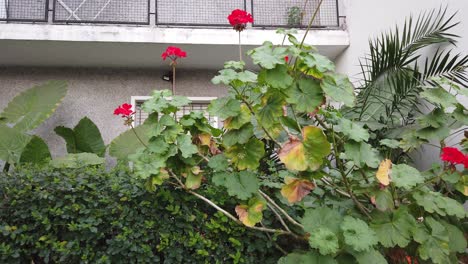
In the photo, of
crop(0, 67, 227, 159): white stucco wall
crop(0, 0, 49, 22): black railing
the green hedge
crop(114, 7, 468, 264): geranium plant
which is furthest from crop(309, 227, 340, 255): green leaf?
crop(0, 0, 49, 22): black railing

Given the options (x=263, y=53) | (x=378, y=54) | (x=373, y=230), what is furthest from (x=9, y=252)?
(x=378, y=54)

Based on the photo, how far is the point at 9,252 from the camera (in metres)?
3.01

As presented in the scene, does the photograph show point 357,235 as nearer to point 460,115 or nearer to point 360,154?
point 360,154

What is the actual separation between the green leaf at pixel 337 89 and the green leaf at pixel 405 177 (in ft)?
2.26

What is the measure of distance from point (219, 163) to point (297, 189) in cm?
65

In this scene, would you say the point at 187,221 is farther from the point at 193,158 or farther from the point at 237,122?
the point at 237,122

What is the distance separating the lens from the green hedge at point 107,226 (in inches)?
120

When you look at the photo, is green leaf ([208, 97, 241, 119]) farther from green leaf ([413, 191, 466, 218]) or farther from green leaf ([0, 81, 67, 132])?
green leaf ([0, 81, 67, 132])

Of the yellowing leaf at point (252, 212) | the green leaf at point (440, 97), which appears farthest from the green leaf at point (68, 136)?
the green leaf at point (440, 97)

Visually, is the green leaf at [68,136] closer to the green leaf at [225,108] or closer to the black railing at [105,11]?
the black railing at [105,11]

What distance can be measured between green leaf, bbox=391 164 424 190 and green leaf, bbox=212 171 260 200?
102cm

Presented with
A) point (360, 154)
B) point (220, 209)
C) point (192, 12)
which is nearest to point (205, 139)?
point (220, 209)

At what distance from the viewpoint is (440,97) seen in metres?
3.37

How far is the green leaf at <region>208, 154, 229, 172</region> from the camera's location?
3025 mm
